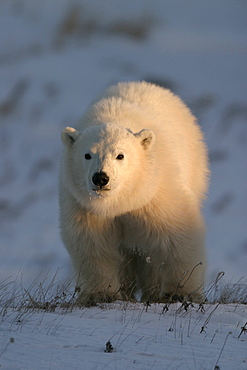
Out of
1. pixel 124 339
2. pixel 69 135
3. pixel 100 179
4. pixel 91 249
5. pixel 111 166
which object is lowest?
pixel 124 339

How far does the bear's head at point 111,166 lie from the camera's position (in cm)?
628

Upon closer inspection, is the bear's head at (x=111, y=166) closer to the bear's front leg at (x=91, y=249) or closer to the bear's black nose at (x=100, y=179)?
the bear's black nose at (x=100, y=179)

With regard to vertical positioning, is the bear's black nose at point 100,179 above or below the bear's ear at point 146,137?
below

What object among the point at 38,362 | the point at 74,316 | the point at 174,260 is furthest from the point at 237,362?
the point at 174,260

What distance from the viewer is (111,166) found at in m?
6.20

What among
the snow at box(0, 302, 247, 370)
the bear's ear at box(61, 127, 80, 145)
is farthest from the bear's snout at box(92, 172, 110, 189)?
the snow at box(0, 302, 247, 370)

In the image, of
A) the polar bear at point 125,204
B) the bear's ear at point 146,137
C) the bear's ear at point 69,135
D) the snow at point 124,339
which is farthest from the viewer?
the bear's ear at point 69,135

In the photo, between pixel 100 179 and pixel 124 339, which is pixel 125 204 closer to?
pixel 100 179

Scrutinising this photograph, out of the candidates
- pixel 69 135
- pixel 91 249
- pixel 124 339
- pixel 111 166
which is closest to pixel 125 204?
pixel 111 166

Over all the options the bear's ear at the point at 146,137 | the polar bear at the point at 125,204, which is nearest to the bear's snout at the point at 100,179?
the polar bear at the point at 125,204

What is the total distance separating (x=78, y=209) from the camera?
684 centimetres

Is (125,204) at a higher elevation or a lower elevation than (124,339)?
higher

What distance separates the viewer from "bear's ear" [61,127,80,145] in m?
6.74

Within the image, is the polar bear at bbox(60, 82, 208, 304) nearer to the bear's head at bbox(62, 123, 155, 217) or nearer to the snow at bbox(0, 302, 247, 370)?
the bear's head at bbox(62, 123, 155, 217)
